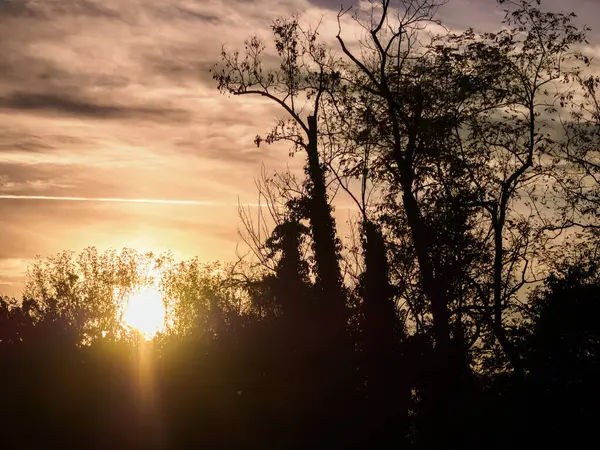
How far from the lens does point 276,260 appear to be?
3712 centimetres

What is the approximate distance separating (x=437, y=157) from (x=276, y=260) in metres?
10.3

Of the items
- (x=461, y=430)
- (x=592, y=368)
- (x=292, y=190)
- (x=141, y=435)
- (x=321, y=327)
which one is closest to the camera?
(x=141, y=435)

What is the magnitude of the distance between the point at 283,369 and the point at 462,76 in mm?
13569

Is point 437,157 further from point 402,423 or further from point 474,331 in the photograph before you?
point 402,423

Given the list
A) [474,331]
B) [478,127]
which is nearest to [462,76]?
[478,127]

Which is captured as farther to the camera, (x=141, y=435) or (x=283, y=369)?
(x=283, y=369)

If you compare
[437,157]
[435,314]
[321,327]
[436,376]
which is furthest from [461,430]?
[437,157]

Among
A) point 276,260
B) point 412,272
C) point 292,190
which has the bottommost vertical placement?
point 412,272

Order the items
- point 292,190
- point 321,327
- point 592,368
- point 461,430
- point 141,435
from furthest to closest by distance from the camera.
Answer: point 292,190 < point 321,327 < point 461,430 < point 592,368 < point 141,435

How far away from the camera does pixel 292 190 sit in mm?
35688

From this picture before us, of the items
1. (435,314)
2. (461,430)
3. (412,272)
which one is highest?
(412,272)

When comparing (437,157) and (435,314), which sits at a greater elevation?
(437,157)

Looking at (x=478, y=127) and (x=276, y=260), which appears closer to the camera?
(x=478, y=127)

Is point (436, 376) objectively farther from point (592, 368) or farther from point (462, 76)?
point (462, 76)
